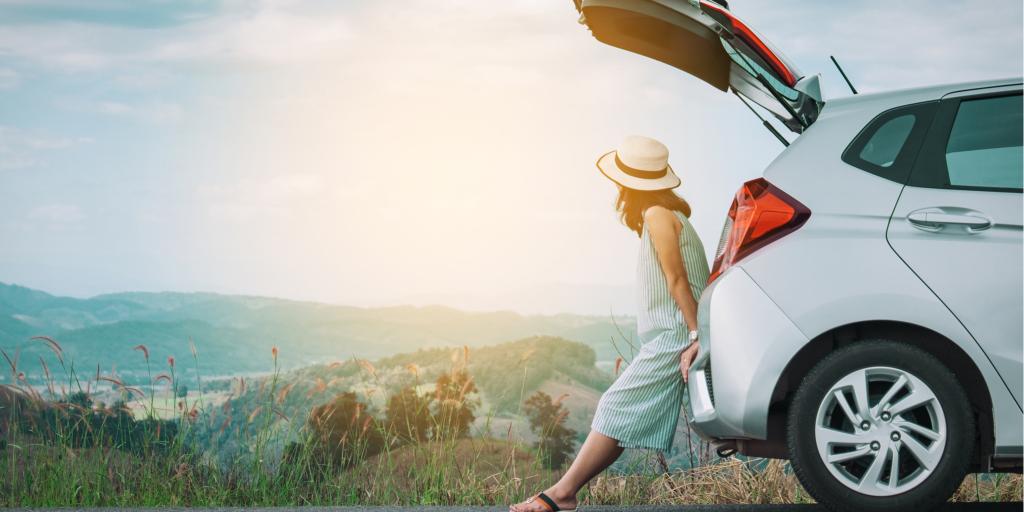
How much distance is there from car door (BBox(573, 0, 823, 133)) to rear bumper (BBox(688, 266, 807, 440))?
87 centimetres

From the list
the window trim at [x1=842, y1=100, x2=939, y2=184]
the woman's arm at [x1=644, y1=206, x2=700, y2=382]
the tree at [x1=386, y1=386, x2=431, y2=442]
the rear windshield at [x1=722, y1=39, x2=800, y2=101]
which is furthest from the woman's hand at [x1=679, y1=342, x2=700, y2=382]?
the tree at [x1=386, y1=386, x2=431, y2=442]

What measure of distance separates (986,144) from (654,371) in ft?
5.53

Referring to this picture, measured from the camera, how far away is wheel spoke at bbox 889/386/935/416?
3.93m

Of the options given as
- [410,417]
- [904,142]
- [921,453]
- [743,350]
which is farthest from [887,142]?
[410,417]

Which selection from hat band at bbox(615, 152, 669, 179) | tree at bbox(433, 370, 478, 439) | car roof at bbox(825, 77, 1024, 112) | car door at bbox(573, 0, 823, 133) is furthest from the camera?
tree at bbox(433, 370, 478, 439)

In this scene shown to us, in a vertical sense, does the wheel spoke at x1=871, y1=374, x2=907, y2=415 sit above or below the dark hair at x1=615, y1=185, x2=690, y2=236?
below

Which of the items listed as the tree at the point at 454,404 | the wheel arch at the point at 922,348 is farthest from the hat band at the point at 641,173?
the tree at the point at 454,404

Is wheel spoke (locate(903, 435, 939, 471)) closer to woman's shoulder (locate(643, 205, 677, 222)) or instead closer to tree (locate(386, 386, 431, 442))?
woman's shoulder (locate(643, 205, 677, 222))

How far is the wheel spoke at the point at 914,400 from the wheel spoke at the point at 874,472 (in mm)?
179

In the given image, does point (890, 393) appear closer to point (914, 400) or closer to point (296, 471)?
point (914, 400)

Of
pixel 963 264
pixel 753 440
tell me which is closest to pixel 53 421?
pixel 753 440

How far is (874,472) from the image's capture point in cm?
399

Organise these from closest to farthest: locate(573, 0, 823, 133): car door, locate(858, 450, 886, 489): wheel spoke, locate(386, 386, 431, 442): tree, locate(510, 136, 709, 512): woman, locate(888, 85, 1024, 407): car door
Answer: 1. locate(888, 85, 1024, 407): car door
2. locate(858, 450, 886, 489): wheel spoke
3. locate(573, 0, 823, 133): car door
4. locate(510, 136, 709, 512): woman
5. locate(386, 386, 431, 442): tree

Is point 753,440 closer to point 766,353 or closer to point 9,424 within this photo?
→ point 766,353
